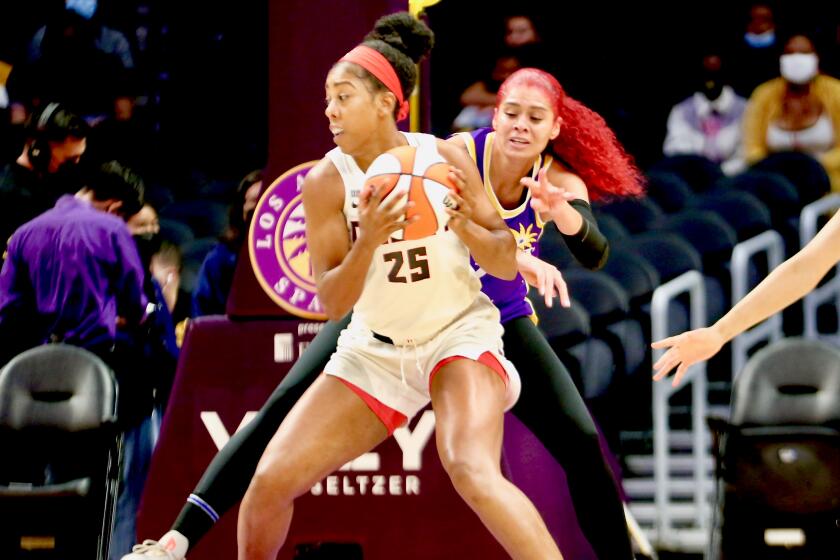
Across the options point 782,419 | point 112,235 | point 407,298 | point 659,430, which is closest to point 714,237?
point 659,430

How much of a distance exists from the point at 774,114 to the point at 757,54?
93 centimetres

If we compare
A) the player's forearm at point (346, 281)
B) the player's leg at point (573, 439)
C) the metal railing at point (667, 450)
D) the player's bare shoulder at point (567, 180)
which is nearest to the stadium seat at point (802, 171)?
the metal railing at point (667, 450)

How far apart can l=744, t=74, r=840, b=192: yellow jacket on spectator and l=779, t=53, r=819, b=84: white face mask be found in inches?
1.7

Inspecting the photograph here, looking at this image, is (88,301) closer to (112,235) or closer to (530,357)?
(112,235)

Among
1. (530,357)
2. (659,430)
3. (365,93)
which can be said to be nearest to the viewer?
(365,93)

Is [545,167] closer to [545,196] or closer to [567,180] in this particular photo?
[567,180]

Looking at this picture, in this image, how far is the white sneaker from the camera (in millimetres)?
4438

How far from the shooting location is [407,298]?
4.20 m

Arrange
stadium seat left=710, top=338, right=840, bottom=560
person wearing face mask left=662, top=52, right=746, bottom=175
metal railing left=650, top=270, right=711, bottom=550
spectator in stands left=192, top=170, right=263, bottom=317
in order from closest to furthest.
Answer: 1. stadium seat left=710, top=338, right=840, bottom=560
2. metal railing left=650, top=270, right=711, bottom=550
3. spectator in stands left=192, top=170, right=263, bottom=317
4. person wearing face mask left=662, top=52, right=746, bottom=175

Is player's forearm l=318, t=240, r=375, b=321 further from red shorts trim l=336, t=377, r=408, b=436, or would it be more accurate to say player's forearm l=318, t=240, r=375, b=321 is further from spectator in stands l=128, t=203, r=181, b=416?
spectator in stands l=128, t=203, r=181, b=416

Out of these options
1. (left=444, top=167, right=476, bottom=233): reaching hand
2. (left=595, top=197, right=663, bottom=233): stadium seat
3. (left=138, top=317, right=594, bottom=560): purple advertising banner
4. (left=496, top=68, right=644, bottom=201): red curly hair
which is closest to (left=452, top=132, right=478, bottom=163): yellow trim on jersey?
(left=496, top=68, right=644, bottom=201): red curly hair

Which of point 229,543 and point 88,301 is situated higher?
point 88,301

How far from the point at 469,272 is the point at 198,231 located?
4.67m

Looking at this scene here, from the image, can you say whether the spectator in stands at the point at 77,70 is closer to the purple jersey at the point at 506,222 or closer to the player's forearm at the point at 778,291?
the purple jersey at the point at 506,222
